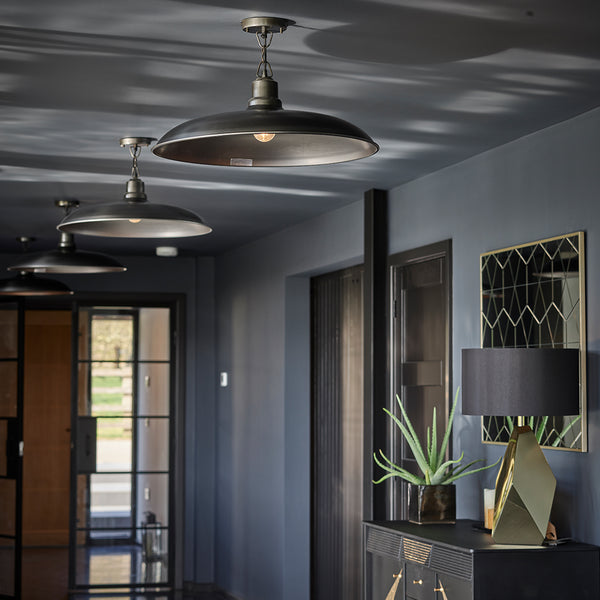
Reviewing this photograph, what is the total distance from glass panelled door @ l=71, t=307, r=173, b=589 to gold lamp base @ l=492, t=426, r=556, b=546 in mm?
4886

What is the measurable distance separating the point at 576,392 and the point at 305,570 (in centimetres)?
348

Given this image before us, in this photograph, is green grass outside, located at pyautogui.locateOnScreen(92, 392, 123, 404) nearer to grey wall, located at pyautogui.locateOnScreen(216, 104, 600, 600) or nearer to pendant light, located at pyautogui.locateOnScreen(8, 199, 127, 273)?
grey wall, located at pyautogui.locateOnScreen(216, 104, 600, 600)

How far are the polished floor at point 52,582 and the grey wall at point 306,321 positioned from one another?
0.38 meters

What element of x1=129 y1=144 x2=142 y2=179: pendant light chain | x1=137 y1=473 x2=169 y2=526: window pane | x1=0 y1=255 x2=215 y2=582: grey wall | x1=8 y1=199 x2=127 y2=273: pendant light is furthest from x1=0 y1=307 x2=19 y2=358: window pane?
x1=129 y1=144 x2=142 y2=179: pendant light chain

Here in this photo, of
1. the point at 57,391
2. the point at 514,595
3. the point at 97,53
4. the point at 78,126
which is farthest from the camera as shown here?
the point at 57,391

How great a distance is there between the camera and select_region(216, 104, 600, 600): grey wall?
354cm

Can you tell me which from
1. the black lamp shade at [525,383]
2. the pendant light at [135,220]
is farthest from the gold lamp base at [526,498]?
the pendant light at [135,220]

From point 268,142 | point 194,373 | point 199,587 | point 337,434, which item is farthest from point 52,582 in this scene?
point 268,142

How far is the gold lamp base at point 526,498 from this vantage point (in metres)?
3.34

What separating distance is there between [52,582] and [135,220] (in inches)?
222

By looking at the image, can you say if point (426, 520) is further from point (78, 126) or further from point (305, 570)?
point (305, 570)

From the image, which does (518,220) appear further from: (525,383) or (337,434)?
(337,434)

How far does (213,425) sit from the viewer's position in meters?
7.98

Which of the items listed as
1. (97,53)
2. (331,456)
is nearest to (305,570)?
(331,456)
